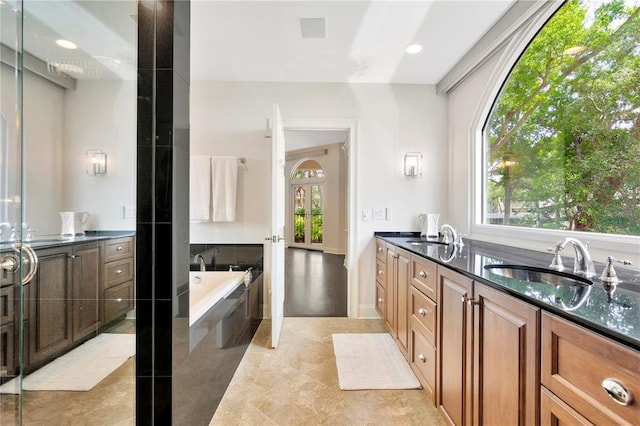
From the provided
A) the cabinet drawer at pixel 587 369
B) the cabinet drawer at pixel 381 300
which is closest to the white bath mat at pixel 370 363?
the cabinet drawer at pixel 381 300

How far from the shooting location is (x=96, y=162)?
114 centimetres

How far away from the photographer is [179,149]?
49.4 inches

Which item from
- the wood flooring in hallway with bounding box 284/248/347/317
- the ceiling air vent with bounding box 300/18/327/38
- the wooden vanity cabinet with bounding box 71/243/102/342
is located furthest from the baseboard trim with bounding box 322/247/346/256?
the wooden vanity cabinet with bounding box 71/243/102/342

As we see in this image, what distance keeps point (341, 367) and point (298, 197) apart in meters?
6.63

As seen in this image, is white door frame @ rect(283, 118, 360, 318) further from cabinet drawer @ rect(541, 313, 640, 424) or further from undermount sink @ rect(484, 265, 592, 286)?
cabinet drawer @ rect(541, 313, 640, 424)

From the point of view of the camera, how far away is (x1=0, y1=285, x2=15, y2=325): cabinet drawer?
36.8 inches

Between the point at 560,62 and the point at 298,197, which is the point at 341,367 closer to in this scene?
the point at 560,62

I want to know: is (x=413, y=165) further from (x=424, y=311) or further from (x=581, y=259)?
(x=581, y=259)

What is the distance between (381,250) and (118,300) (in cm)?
217

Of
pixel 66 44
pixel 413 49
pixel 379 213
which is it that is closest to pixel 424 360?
pixel 379 213

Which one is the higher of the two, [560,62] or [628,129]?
[560,62]

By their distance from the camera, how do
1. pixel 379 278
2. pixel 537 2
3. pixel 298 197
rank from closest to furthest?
pixel 537 2
pixel 379 278
pixel 298 197

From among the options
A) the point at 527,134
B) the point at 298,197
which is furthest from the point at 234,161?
the point at 298,197

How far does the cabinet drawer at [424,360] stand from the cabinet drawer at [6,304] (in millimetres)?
1845
